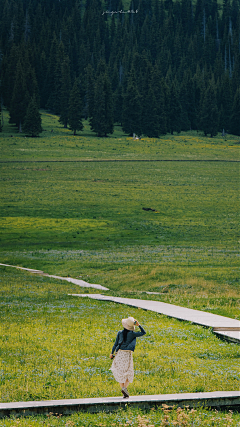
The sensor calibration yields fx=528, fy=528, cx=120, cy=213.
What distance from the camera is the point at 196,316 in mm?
18344

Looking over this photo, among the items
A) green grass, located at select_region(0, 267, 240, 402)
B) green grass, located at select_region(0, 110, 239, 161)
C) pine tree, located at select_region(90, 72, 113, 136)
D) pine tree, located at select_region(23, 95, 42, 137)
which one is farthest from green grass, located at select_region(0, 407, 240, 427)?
A: pine tree, located at select_region(90, 72, 113, 136)

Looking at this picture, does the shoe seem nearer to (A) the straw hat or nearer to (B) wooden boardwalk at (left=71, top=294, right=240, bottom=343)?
(A) the straw hat

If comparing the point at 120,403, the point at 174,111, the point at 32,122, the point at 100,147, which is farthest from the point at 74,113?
the point at 120,403

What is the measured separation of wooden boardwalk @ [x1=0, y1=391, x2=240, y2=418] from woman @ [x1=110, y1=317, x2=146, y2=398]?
1.16 ft

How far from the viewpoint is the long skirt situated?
32.4 ft

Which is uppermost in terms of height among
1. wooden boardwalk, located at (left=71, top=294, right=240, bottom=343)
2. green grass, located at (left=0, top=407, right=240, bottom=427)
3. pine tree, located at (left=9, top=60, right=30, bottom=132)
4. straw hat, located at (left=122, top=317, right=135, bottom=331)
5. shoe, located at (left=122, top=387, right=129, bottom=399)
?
pine tree, located at (left=9, top=60, right=30, bottom=132)

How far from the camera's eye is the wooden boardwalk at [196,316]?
15791mm

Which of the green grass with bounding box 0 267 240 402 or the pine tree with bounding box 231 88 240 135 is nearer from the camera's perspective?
the green grass with bounding box 0 267 240 402

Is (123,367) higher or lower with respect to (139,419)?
higher

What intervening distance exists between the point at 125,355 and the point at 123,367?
0.22m

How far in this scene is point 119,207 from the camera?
201 feet

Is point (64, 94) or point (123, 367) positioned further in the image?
point (64, 94)

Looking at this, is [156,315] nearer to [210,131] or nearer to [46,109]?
[210,131]

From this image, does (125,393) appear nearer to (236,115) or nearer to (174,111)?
(174,111)
